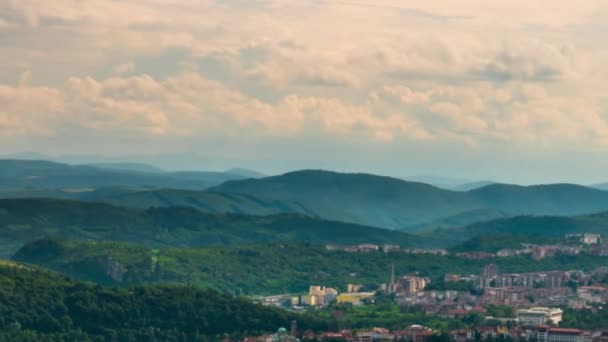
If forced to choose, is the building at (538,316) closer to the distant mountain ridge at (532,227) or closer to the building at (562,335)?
the building at (562,335)

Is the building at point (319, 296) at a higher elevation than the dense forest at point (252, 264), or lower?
lower

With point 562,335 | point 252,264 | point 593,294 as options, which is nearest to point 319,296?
point 593,294

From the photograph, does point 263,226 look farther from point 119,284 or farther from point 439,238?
point 119,284

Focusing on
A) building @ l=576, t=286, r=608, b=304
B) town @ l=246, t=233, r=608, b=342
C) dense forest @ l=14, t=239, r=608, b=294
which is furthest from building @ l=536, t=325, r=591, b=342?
dense forest @ l=14, t=239, r=608, b=294

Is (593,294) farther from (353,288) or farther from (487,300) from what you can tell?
(353,288)

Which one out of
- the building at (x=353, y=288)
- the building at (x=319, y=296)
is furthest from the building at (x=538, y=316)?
the building at (x=353, y=288)
